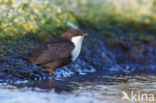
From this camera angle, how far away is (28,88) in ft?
19.5

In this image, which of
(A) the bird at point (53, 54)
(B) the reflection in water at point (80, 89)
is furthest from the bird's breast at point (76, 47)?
(B) the reflection in water at point (80, 89)

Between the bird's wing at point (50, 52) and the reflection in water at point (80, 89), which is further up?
the bird's wing at point (50, 52)

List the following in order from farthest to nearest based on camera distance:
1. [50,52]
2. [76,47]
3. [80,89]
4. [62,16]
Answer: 1. [62,16]
2. [76,47]
3. [50,52]
4. [80,89]

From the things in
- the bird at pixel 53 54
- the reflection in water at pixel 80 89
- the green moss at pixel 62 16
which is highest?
the green moss at pixel 62 16

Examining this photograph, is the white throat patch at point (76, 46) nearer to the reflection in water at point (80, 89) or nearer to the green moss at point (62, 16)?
the reflection in water at point (80, 89)

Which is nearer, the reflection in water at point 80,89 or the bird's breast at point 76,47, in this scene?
the reflection in water at point 80,89

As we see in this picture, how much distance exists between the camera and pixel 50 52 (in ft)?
22.6

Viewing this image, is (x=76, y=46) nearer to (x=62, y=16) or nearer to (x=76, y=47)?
(x=76, y=47)

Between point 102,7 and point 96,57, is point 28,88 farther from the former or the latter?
point 102,7

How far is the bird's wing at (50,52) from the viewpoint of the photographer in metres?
6.86

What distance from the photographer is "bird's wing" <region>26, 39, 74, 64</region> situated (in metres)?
6.86

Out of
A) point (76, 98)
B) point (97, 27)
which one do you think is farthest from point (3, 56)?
point (97, 27)

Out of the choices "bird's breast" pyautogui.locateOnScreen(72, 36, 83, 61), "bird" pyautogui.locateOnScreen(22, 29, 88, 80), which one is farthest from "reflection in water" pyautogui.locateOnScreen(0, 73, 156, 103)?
"bird's breast" pyautogui.locateOnScreen(72, 36, 83, 61)

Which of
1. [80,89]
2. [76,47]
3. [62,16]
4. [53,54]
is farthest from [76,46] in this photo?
[62,16]
